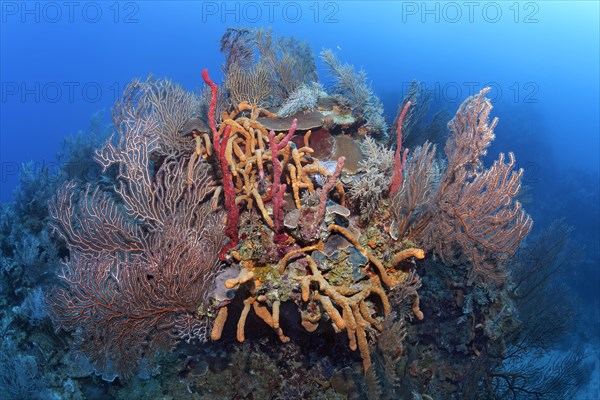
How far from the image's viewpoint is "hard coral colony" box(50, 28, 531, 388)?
144 inches

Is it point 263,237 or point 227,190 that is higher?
point 227,190

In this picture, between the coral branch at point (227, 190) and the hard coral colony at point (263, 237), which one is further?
the coral branch at point (227, 190)

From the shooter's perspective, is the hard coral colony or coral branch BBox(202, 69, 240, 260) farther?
coral branch BBox(202, 69, 240, 260)

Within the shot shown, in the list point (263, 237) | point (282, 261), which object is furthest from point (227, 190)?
point (282, 261)

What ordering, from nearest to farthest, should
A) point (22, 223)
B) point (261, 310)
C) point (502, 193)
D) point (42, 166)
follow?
point (261, 310), point (502, 193), point (22, 223), point (42, 166)

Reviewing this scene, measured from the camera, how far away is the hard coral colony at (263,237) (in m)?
3.66

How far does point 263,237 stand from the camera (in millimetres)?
4059

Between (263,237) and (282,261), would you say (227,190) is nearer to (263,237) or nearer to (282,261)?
(263,237)

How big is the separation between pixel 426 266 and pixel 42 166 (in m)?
10.4

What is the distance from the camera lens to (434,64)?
74.8m

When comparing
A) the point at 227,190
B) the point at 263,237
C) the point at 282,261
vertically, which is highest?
the point at 227,190

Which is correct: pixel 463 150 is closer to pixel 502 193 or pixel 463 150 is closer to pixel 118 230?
pixel 502 193

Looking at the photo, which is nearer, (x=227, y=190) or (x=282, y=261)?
(x=282, y=261)

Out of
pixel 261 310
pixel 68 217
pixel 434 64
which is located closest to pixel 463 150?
pixel 261 310
